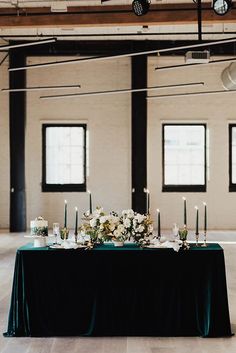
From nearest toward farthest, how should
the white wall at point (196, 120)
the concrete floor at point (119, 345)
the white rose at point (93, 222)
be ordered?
the concrete floor at point (119, 345) < the white rose at point (93, 222) < the white wall at point (196, 120)

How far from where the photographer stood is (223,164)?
14898 mm

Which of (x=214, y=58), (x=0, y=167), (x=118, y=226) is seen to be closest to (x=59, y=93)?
(x=0, y=167)

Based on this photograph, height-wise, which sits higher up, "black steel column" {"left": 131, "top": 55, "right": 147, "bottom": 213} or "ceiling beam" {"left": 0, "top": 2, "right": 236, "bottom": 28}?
"ceiling beam" {"left": 0, "top": 2, "right": 236, "bottom": 28}

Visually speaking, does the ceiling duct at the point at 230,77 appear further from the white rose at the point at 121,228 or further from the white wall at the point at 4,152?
the white rose at the point at 121,228

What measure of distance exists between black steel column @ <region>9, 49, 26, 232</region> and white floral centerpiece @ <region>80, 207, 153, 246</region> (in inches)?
359

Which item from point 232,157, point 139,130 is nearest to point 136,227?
point 139,130

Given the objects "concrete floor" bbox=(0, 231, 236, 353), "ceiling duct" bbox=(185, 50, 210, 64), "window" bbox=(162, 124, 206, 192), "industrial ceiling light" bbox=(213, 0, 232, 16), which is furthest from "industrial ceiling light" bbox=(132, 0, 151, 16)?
"window" bbox=(162, 124, 206, 192)

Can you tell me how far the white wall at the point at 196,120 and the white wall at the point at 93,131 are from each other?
66cm

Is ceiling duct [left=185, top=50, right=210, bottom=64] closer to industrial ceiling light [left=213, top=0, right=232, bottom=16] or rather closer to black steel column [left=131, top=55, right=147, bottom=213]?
industrial ceiling light [left=213, top=0, right=232, bottom=16]

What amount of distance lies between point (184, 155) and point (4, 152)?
15.0ft

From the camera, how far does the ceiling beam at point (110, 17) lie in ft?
32.8

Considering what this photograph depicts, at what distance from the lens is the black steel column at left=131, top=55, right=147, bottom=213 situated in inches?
576

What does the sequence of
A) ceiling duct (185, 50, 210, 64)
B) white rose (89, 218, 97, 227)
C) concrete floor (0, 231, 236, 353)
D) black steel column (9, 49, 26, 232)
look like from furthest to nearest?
black steel column (9, 49, 26, 232), ceiling duct (185, 50, 210, 64), white rose (89, 218, 97, 227), concrete floor (0, 231, 236, 353)

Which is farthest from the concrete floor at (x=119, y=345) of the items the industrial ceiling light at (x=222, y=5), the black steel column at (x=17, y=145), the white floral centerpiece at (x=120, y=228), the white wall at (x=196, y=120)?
the white wall at (x=196, y=120)
